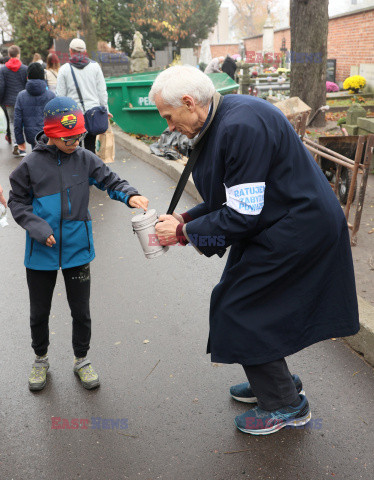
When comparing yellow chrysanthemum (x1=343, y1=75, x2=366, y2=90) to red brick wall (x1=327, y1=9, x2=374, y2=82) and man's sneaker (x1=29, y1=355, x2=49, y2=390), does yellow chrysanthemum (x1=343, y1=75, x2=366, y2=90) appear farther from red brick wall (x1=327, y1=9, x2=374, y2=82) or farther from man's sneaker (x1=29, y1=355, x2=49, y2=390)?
man's sneaker (x1=29, y1=355, x2=49, y2=390)

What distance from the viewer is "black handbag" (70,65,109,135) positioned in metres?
7.75

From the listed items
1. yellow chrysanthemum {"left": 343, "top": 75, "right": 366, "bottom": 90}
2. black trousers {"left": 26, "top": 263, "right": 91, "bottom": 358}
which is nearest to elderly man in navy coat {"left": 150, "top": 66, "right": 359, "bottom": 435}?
black trousers {"left": 26, "top": 263, "right": 91, "bottom": 358}

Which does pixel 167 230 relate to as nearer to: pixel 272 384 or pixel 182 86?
pixel 182 86

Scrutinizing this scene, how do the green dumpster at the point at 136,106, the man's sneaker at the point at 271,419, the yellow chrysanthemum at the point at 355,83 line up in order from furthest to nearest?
the yellow chrysanthemum at the point at 355,83 → the green dumpster at the point at 136,106 → the man's sneaker at the point at 271,419

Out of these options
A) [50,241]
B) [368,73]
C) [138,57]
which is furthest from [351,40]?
[50,241]

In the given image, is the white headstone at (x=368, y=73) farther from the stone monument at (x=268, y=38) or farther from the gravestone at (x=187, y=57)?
the stone monument at (x=268, y=38)

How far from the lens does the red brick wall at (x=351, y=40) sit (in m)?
19.6

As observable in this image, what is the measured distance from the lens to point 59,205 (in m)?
3.07

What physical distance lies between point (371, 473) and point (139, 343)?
1.81 m

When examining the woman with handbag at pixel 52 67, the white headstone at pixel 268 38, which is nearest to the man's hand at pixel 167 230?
the woman with handbag at pixel 52 67

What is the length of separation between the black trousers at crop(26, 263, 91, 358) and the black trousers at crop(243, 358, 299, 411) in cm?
112

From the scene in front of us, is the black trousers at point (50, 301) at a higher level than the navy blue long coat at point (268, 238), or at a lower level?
lower

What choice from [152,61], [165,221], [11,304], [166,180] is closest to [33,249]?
[165,221]

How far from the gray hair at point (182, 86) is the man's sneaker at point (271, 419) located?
1.64 metres
